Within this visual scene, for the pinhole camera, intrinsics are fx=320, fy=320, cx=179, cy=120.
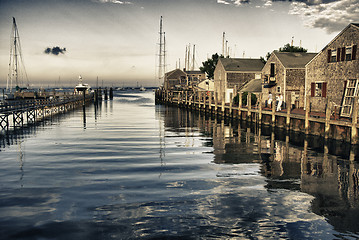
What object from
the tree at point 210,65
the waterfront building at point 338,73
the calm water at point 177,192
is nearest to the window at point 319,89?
the waterfront building at point 338,73

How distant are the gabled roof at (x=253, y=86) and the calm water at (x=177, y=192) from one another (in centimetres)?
2939

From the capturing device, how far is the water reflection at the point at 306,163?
345 inches

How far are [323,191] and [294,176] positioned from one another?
1846mm

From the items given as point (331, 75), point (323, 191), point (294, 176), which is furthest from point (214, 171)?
point (331, 75)

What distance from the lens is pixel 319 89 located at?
28250 millimetres

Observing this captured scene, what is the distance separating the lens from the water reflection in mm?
8758

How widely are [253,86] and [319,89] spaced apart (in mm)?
20608

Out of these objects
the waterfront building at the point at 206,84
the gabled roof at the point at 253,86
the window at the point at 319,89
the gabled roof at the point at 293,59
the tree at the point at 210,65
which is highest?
the tree at the point at 210,65

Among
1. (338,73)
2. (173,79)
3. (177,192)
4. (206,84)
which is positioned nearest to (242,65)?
(206,84)

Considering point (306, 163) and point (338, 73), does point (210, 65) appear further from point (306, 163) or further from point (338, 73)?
point (306, 163)

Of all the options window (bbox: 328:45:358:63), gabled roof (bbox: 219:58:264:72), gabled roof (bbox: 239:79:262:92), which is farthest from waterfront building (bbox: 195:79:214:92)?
window (bbox: 328:45:358:63)

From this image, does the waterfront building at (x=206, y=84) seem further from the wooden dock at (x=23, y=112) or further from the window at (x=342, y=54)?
the window at (x=342, y=54)

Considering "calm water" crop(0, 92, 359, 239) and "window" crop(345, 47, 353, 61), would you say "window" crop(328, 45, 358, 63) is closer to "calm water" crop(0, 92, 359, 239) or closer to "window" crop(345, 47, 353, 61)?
"window" crop(345, 47, 353, 61)

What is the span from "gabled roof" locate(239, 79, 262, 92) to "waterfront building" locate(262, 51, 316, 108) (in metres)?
5.94
